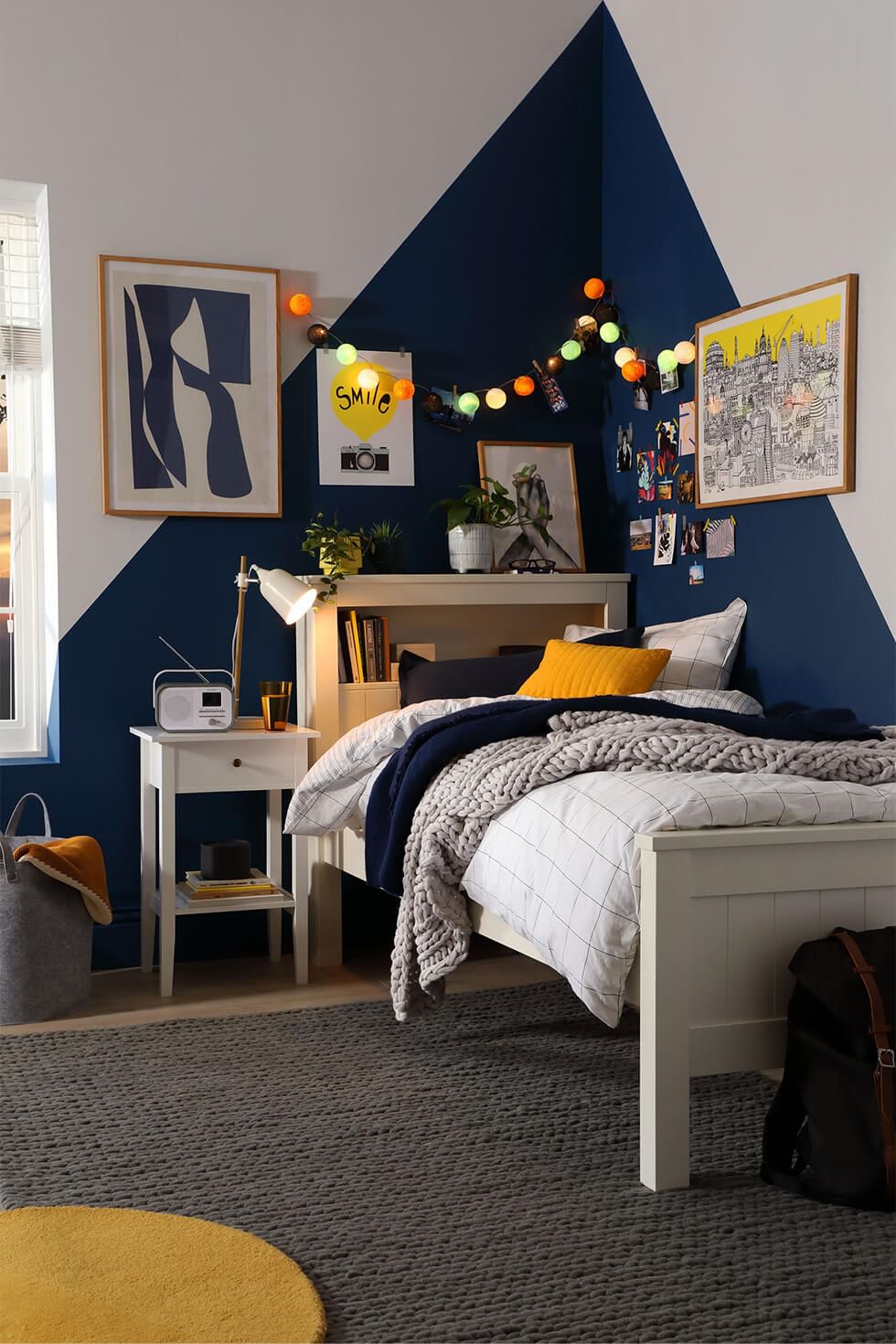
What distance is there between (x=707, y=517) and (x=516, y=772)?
1.45 metres

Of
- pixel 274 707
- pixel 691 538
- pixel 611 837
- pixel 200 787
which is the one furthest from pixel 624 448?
pixel 611 837

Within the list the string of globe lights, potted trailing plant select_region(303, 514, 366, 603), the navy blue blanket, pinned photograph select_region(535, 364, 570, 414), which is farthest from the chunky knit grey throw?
pinned photograph select_region(535, 364, 570, 414)

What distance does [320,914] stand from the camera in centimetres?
361

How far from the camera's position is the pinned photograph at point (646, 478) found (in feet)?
12.9

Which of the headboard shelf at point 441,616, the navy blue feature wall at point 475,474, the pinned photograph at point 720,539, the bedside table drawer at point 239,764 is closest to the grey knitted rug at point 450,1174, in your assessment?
the bedside table drawer at point 239,764

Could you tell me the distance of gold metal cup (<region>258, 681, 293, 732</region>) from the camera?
3465 mm

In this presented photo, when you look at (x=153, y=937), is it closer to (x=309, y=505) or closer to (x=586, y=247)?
(x=309, y=505)

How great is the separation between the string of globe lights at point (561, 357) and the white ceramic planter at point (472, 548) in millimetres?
391

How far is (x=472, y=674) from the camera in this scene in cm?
360

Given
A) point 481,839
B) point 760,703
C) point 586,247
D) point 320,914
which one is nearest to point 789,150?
point 586,247

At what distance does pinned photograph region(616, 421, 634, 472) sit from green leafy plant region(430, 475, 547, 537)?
1.26ft

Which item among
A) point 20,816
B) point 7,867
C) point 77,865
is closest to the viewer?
point 7,867

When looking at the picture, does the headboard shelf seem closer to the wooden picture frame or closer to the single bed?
the wooden picture frame

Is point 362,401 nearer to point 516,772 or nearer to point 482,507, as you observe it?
point 482,507
